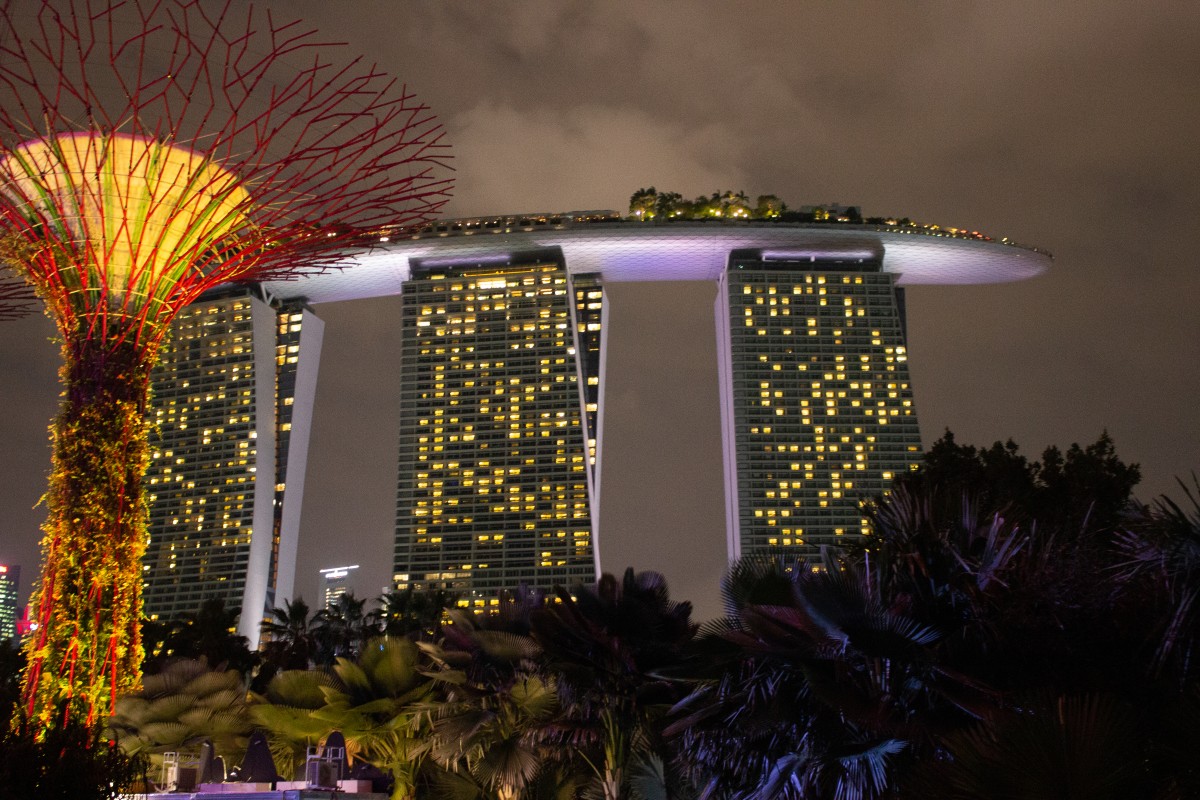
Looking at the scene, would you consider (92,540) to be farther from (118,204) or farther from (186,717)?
(186,717)

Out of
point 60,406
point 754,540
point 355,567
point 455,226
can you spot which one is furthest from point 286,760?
point 355,567

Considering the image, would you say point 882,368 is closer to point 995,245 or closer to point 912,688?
point 995,245

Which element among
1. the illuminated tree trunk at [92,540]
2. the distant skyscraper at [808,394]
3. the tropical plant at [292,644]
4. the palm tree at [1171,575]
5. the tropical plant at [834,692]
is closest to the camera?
the palm tree at [1171,575]

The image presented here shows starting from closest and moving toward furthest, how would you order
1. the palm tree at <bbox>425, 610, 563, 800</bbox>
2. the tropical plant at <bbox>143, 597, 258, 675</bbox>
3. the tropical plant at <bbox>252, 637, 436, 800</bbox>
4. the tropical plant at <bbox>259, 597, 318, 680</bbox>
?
the palm tree at <bbox>425, 610, 563, 800</bbox> → the tropical plant at <bbox>252, 637, 436, 800</bbox> → the tropical plant at <bbox>259, 597, 318, 680</bbox> → the tropical plant at <bbox>143, 597, 258, 675</bbox>

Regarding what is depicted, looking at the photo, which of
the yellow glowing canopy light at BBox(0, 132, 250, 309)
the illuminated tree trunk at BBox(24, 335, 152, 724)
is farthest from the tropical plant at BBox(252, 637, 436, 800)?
the yellow glowing canopy light at BBox(0, 132, 250, 309)

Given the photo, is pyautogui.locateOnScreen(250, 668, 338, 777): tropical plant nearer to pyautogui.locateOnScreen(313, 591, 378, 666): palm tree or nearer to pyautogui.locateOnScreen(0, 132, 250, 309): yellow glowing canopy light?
pyautogui.locateOnScreen(0, 132, 250, 309): yellow glowing canopy light

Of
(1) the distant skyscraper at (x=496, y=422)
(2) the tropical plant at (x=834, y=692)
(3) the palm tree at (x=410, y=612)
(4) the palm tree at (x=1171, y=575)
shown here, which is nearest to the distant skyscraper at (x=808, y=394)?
(1) the distant skyscraper at (x=496, y=422)

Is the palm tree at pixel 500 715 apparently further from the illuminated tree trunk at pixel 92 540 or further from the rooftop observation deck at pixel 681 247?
the rooftop observation deck at pixel 681 247
